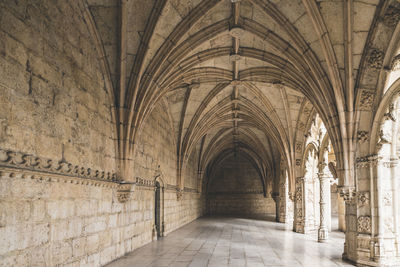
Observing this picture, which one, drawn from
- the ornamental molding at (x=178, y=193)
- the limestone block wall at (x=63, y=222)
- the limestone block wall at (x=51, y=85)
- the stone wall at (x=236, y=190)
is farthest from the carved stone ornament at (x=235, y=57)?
the stone wall at (x=236, y=190)

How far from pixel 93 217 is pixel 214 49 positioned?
4.94 metres

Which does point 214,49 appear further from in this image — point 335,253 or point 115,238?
point 335,253

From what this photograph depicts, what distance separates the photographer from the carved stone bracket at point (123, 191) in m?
6.49

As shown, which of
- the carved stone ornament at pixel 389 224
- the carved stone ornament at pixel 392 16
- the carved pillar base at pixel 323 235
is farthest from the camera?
the carved pillar base at pixel 323 235

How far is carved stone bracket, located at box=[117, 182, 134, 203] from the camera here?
6.49m

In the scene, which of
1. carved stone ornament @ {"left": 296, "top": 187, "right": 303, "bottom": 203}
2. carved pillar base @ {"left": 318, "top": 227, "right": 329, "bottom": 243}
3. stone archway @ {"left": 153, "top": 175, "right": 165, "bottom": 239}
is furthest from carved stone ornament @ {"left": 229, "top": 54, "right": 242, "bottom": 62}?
carved stone ornament @ {"left": 296, "top": 187, "right": 303, "bottom": 203}

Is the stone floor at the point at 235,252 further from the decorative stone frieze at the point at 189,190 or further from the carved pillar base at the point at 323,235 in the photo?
the decorative stone frieze at the point at 189,190

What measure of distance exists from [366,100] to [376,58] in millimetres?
804

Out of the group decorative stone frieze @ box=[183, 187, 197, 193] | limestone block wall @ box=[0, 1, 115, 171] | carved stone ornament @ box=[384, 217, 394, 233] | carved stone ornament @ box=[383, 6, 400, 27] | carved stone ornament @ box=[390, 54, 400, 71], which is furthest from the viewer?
decorative stone frieze @ box=[183, 187, 197, 193]

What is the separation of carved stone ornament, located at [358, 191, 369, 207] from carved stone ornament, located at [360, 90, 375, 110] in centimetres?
163

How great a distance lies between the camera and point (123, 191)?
651 cm

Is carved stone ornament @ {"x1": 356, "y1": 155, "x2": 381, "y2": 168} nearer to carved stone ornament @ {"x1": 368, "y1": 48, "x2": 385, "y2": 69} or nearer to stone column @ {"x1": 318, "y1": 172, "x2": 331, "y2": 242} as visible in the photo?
carved stone ornament @ {"x1": 368, "y1": 48, "x2": 385, "y2": 69}

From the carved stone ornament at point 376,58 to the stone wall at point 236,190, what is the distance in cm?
1861

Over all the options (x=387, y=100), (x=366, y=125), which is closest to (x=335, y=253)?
(x=366, y=125)
